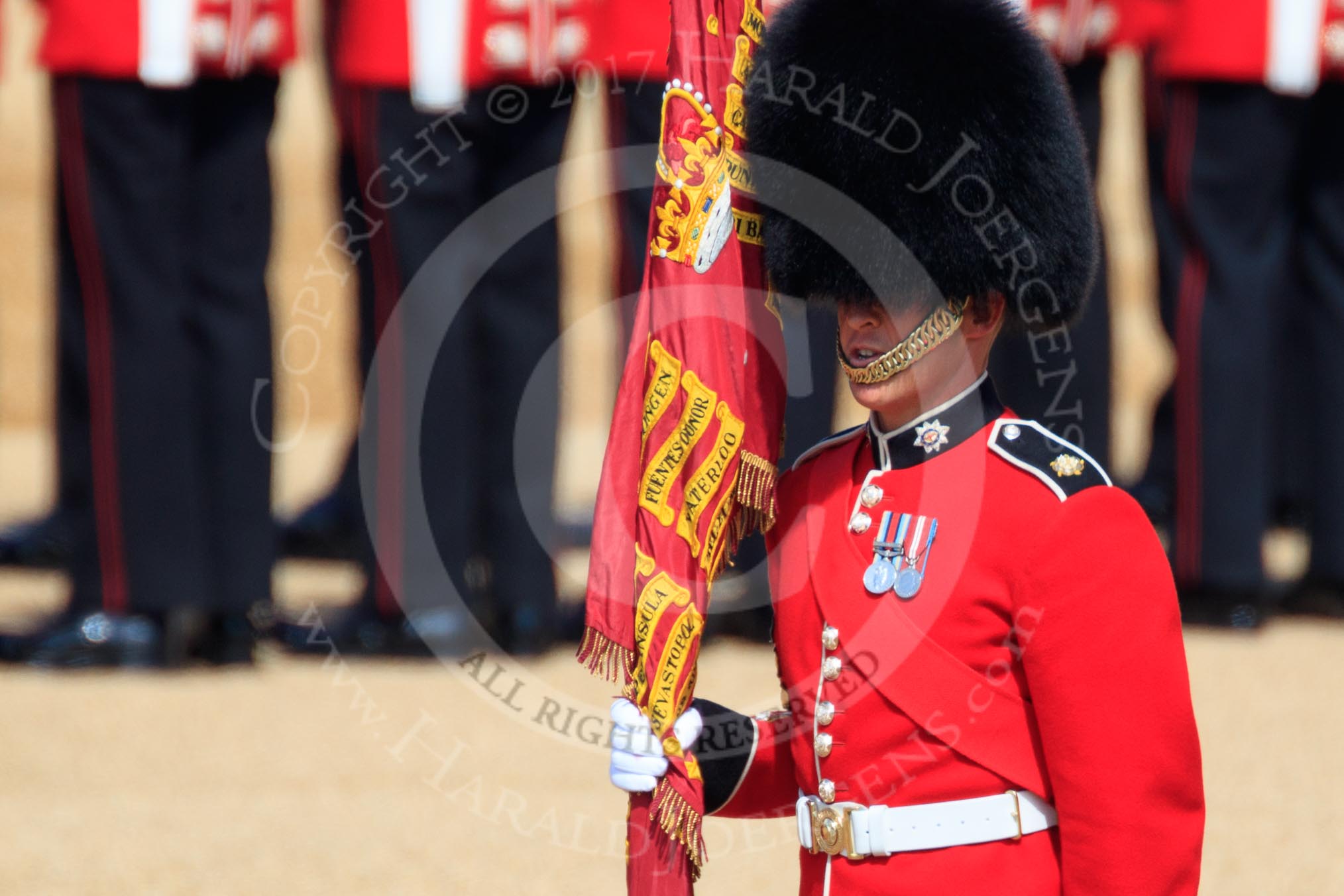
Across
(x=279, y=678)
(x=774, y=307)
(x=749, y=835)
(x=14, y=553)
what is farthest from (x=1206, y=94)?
(x=14, y=553)

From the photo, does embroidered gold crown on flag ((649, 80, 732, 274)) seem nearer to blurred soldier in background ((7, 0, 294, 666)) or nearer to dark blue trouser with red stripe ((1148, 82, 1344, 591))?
blurred soldier in background ((7, 0, 294, 666))

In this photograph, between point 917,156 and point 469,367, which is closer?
point 917,156

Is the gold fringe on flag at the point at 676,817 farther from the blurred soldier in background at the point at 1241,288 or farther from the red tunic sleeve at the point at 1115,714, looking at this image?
the blurred soldier in background at the point at 1241,288

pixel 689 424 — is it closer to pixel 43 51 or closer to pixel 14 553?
pixel 43 51

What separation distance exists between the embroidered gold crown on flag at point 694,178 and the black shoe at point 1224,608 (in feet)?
8.24

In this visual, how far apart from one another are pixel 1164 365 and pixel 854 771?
16.4 ft

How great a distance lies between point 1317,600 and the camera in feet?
13.9

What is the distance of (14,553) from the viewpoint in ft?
14.8

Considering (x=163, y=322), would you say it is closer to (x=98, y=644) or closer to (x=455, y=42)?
(x=98, y=644)

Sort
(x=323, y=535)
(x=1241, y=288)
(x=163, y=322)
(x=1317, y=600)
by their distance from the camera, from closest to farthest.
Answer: (x=163, y=322), (x=1241, y=288), (x=1317, y=600), (x=323, y=535)

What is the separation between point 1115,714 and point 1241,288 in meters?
2.65

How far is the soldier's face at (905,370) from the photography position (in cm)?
170

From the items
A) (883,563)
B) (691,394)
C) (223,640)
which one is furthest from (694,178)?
(223,640)

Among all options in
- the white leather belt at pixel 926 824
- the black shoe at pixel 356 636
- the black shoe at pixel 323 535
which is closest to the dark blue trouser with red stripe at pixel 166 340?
the black shoe at pixel 356 636
